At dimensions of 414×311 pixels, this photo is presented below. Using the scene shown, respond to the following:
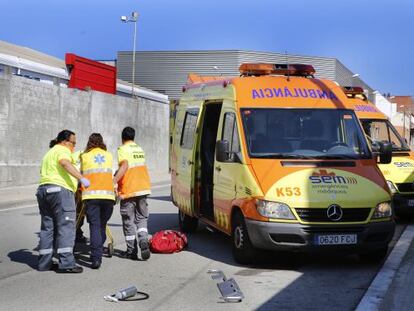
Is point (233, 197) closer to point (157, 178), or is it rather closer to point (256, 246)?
point (256, 246)

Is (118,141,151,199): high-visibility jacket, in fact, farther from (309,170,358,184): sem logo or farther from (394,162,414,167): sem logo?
(394,162,414,167): sem logo

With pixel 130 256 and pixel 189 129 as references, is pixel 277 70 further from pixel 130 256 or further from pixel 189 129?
pixel 130 256

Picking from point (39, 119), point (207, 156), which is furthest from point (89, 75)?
point (207, 156)

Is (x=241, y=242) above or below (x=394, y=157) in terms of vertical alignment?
below

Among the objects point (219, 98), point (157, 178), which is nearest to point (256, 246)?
point (219, 98)

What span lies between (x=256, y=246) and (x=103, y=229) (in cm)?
207

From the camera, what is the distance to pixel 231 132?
8328 millimetres

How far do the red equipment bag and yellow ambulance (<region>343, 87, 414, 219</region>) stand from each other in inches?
154

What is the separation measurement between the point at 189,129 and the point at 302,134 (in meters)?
2.61

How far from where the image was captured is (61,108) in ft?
70.7

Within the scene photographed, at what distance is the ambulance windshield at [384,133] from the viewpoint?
12672mm

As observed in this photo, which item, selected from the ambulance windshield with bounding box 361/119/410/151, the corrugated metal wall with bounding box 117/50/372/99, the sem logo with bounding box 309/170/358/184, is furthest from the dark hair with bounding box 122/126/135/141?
the corrugated metal wall with bounding box 117/50/372/99

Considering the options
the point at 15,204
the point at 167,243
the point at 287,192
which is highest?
the point at 287,192

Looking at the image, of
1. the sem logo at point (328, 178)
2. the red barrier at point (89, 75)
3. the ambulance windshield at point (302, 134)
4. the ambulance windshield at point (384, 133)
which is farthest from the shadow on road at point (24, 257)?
the red barrier at point (89, 75)
